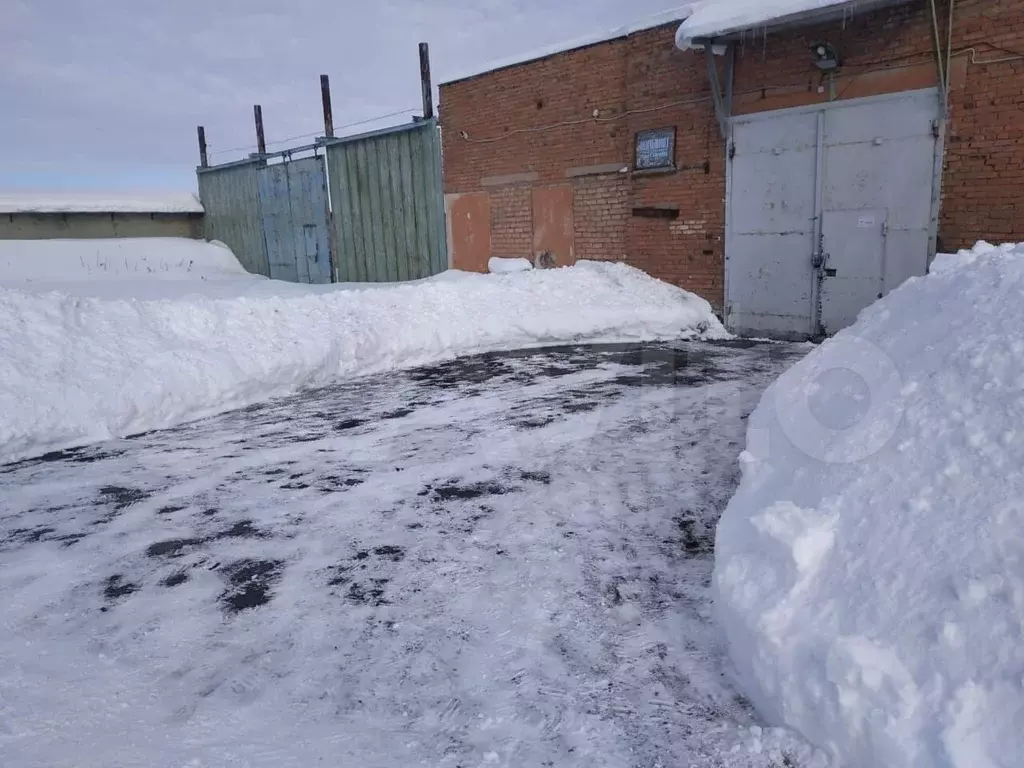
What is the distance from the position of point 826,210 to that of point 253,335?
674 centimetres

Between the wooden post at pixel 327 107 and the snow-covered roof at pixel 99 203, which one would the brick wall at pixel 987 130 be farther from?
the snow-covered roof at pixel 99 203

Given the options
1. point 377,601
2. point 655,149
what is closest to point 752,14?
point 655,149

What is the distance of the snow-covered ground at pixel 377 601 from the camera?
215 centimetres

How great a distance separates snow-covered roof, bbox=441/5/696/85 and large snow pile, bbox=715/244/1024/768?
7.37 m

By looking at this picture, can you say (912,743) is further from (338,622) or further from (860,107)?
(860,107)

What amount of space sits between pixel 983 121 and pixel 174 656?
334 inches

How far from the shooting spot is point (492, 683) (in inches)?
93.9

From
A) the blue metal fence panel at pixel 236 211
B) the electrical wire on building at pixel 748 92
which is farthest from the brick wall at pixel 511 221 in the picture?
the blue metal fence panel at pixel 236 211

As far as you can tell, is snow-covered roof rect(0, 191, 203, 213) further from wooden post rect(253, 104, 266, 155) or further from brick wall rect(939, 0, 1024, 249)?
brick wall rect(939, 0, 1024, 249)

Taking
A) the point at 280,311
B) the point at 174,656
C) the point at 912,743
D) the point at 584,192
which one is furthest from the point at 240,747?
the point at 584,192

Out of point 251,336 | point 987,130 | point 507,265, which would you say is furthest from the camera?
point 507,265

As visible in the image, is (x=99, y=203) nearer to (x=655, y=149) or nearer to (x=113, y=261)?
(x=113, y=261)

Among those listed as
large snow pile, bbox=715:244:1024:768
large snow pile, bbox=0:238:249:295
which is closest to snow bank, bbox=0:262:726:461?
large snow pile, bbox=715:244:1024:768

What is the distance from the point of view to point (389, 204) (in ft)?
47.2
